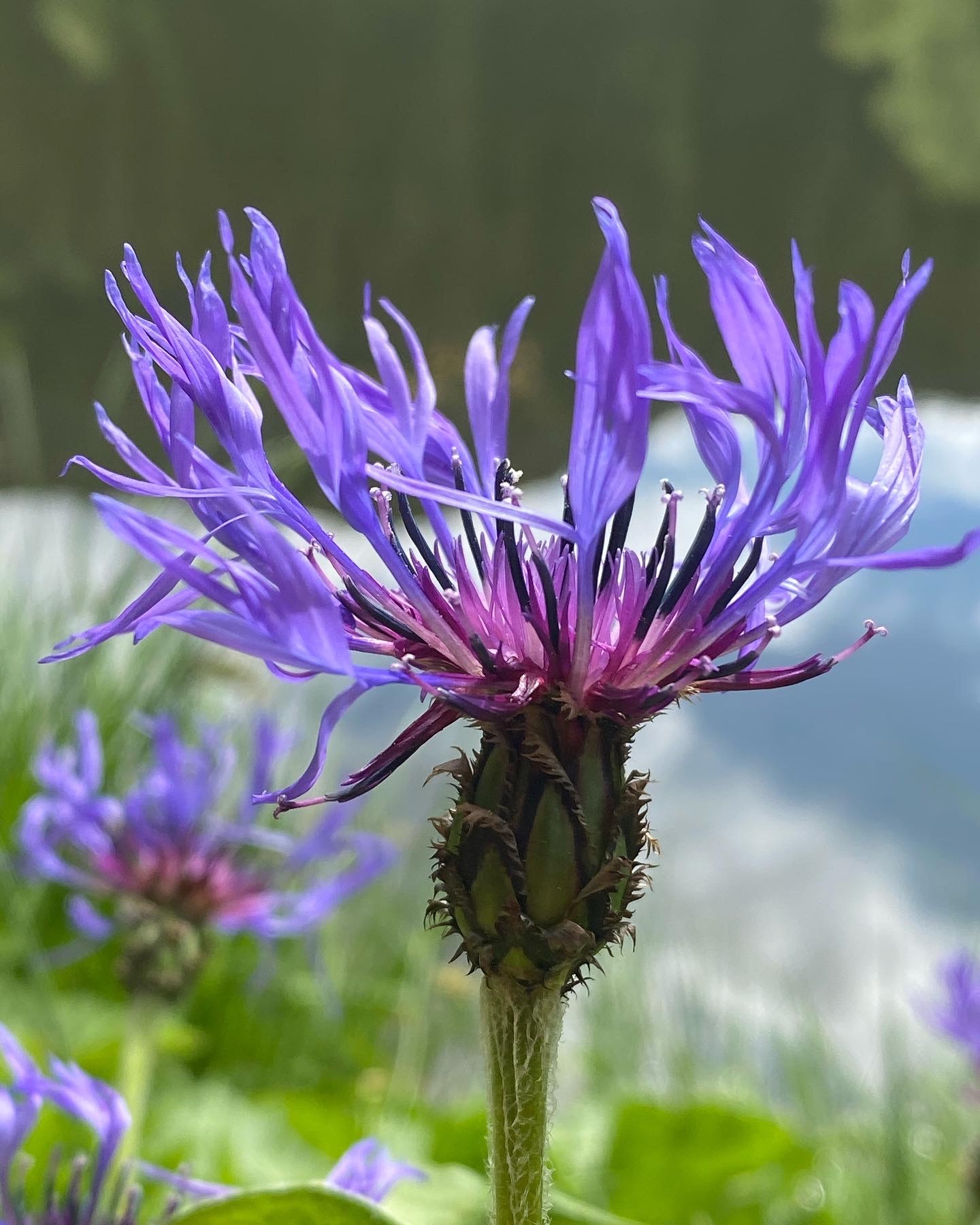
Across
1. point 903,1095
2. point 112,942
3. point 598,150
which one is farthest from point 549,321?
point 903,1095

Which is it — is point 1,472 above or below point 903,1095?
above

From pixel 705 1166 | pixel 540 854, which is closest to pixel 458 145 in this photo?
pixel 705 1166

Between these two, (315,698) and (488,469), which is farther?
(315,698)

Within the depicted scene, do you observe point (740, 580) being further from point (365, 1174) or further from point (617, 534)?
point (365, 1174)

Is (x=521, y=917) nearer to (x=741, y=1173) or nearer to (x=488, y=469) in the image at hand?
(x=488, y=469)

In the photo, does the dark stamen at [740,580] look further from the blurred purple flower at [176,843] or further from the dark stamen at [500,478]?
the blurred purple flower at [176,843]

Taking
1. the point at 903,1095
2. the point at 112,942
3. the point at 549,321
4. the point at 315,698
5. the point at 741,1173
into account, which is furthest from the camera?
the point at 549,321
